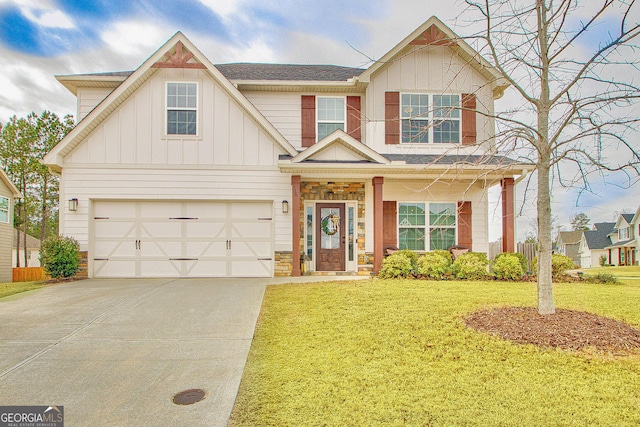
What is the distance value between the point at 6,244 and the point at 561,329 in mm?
23518

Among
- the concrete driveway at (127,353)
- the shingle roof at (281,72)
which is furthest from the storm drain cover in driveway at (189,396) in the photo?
the shingle roof at (281,72)

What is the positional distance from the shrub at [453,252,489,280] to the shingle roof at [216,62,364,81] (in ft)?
22.7

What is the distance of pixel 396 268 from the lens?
A: 10.1 metres

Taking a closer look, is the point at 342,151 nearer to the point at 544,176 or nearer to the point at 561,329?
the point at 544,176

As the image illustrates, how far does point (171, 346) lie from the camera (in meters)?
4.98

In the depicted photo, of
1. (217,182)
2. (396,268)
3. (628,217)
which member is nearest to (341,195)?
(396,268)

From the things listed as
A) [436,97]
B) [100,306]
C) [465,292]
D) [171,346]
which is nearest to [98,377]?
[171,346]

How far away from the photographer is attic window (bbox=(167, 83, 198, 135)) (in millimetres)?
11297

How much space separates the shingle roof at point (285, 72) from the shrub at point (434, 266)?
21.5 ft

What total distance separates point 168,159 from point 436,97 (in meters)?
8.49

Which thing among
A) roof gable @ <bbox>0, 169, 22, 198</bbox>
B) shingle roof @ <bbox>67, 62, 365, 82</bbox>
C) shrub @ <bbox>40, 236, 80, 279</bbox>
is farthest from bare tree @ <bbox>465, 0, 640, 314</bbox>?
roof gable @ <bbox>0, 169, 22, 198</bbox>

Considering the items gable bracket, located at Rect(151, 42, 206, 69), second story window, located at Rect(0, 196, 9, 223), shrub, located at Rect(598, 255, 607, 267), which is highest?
gable bracket, located at Rect(151, 42, 206, 69)

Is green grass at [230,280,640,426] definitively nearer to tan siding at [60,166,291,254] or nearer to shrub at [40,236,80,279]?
tan siding at [60,166,291,254]

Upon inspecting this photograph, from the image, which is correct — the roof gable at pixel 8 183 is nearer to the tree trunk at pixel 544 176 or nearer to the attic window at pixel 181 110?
the attic window at pixel 181 110
